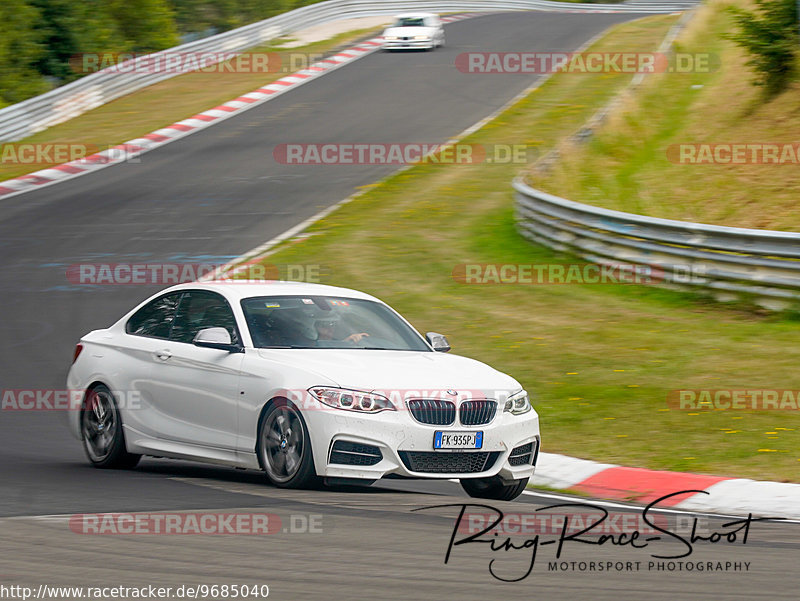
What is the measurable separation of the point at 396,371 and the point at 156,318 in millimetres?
2462

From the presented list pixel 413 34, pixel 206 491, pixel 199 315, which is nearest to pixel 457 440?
pixel 206 491

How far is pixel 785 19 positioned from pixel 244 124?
523 inches

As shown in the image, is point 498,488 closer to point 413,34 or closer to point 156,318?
point 156,318

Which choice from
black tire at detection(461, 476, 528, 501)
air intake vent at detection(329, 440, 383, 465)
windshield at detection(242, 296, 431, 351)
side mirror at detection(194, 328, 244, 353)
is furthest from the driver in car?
black tire at detection(461, 476, 528, 501)

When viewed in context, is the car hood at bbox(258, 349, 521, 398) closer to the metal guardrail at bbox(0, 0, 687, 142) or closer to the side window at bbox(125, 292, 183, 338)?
the side window at bbox(125, 292, 183, 338)

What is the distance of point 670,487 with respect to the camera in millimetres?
9062

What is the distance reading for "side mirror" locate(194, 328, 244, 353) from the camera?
8.73 metres

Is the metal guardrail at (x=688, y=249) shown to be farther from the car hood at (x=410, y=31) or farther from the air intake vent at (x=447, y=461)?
the car hood at (x=410, y=31)

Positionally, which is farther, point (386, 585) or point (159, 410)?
point (159, 410)

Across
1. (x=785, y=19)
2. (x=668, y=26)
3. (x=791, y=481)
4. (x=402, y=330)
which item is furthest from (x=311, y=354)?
(x=668, y=26)

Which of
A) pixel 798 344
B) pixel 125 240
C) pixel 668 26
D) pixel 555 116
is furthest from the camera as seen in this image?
pixel 668 26

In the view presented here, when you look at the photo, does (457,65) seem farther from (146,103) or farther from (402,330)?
(402,330)

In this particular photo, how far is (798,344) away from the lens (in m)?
13.6

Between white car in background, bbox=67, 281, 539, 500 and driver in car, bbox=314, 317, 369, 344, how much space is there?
0.03ft
